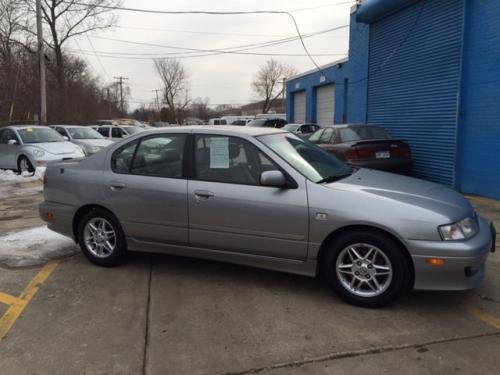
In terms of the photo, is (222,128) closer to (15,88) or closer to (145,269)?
(145,269)

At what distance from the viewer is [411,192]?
422cm

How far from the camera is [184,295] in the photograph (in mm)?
4391

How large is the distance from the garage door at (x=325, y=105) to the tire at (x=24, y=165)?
13.9 meters

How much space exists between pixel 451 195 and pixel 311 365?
2299mm

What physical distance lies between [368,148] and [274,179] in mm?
6081

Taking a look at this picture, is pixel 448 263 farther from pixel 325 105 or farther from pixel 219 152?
pixel 325 105

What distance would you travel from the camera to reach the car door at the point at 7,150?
45.4ft

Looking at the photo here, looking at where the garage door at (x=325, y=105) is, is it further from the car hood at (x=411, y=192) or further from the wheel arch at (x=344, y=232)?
the wheel arch at (x=344, y=232)

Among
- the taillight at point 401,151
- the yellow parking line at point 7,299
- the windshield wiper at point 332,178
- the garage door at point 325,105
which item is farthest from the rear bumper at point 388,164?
the garage door at point 325,105

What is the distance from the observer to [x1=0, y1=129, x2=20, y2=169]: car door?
13853 mm

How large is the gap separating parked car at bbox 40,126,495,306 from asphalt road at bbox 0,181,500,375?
0.30 metres

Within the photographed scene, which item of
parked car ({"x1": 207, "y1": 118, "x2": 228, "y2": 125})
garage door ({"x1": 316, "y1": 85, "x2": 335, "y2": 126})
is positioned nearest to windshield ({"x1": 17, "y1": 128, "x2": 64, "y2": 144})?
garage door ({"x1": 316, "y1": 85, "x2": 335, "y2": 126})

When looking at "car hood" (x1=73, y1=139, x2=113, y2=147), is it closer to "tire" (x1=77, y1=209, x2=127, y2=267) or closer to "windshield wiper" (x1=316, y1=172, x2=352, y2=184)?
"tire" (x1=77, y1=209, x2=127, y2=267)

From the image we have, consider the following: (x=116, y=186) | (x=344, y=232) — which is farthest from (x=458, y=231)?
(x=116, y=186)
